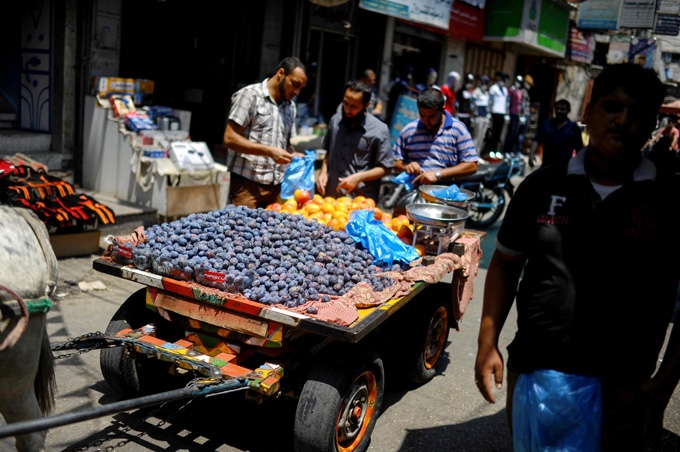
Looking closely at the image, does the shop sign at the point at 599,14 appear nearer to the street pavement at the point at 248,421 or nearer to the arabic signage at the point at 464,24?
the arabic signage at the point at 464,24

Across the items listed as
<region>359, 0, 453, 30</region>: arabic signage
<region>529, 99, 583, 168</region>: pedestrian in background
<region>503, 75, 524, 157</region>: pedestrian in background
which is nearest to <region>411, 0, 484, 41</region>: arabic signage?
<region>359, 0, 453, 30</region>: arabic signage

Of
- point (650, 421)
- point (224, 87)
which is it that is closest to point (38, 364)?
point (650, 421)

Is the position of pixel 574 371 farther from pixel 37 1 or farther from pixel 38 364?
pixel 37 1

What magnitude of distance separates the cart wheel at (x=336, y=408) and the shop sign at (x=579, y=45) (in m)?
19.3

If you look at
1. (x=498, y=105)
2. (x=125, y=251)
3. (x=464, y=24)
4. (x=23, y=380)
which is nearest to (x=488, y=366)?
(x=23, y=380)

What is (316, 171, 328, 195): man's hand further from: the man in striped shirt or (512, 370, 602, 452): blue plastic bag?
(512, 370, 602, 452): blue plastic bag

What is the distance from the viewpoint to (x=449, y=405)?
430cm

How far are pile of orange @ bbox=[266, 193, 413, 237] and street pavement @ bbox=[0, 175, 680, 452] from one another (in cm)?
115

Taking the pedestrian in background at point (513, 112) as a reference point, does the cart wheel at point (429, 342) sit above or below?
below

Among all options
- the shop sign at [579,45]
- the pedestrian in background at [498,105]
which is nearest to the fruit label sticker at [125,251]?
the pedestrian in background at [498,105]

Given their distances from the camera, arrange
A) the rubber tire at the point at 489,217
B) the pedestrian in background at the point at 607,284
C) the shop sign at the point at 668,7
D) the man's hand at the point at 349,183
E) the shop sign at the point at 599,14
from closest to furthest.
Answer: the pedestrian in background at the point at 607,284 < the man's hand at the point at 349,183 < the rubber tire at the point at 489,217 < the shop sign at the point at 668,7 < the shop sign at the point at 599,14

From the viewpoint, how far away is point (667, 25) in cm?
1734

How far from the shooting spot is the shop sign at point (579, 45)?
20.0m

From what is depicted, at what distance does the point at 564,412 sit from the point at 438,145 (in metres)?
3.60
